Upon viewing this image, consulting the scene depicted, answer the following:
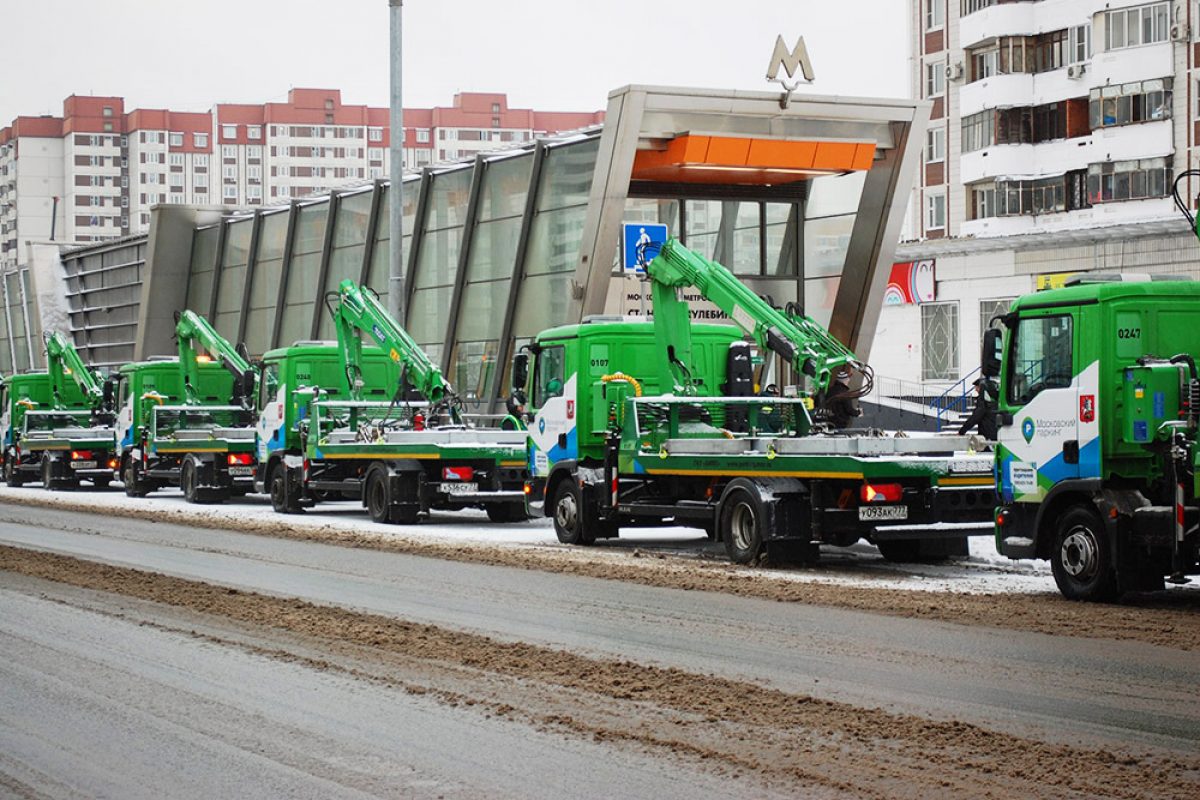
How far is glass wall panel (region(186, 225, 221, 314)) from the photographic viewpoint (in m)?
54.0

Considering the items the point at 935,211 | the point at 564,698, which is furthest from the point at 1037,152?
the point at 564,698

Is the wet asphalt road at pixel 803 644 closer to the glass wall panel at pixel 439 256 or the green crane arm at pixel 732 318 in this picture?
the green crane arm at pixel 732 318

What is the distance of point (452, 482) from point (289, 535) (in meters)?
3.31

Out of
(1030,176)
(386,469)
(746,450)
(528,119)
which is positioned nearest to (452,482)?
(386,469)

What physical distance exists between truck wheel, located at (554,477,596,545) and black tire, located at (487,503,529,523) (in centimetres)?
484

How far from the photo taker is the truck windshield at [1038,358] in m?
15.2

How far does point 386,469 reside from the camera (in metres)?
27.1

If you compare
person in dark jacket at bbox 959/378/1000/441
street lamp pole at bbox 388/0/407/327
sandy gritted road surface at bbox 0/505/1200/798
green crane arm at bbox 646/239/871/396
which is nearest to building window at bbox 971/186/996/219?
street lamp pole at bbox 388/0/407/327

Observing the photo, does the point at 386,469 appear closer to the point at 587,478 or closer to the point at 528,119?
the point at 587,478

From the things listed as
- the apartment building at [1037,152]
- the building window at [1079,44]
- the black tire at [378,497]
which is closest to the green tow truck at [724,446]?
the black tire at [378,497]

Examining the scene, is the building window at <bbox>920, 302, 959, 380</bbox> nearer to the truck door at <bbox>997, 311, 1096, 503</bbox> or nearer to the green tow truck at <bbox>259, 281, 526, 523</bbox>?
the green tow truck at <bbox>259, 281, 526, 523</bbox>

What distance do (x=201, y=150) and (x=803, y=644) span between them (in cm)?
17863

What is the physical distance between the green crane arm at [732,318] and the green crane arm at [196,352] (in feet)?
49.2

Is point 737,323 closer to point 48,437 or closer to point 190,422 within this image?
point 190,422
